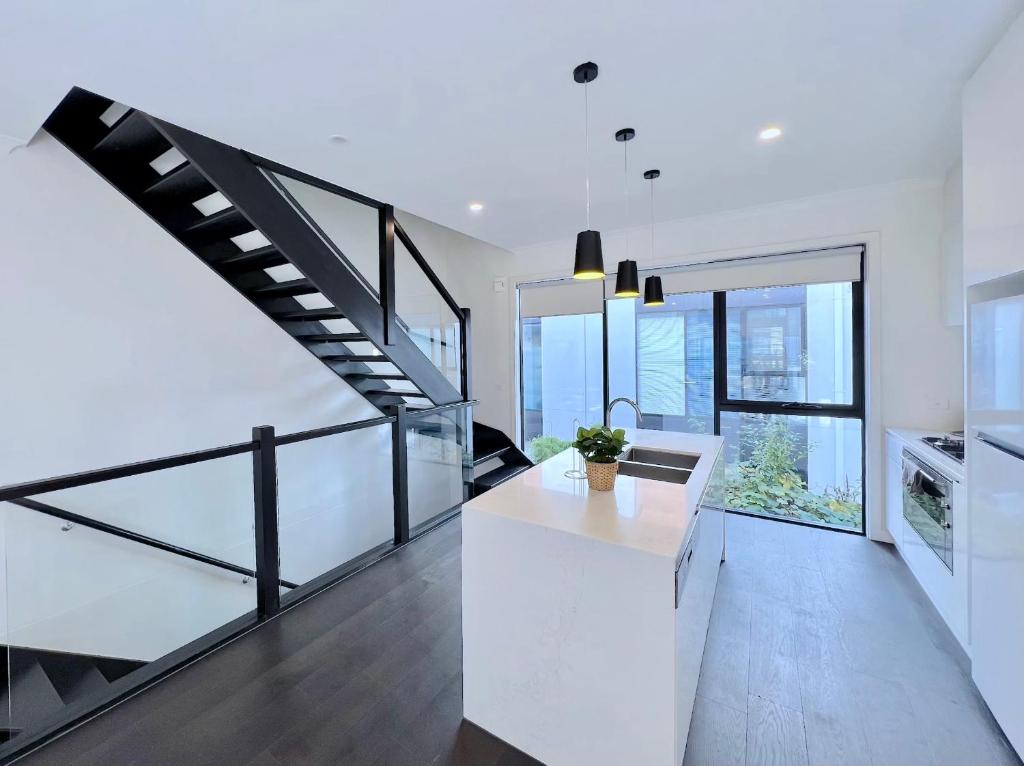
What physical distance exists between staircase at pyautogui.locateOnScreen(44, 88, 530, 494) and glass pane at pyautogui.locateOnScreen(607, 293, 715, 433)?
189 cm

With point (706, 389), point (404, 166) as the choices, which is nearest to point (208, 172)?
point (404, 166)

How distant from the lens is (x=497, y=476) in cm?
491

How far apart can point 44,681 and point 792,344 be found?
5390mm

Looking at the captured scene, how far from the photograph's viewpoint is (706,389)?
14.0ft

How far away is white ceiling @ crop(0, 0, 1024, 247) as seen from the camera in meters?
1.59

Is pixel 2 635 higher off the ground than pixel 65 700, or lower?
higher

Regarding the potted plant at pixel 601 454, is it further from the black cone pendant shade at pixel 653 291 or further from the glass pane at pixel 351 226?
the glass pane at pixel 351 226

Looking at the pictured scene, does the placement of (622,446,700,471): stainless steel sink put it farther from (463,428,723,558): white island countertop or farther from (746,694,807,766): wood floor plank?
(746,694,807,766): wood floor plank

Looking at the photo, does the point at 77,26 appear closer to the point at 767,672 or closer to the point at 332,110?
the point at 332,110

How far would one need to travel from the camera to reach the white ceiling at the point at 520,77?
1.59m

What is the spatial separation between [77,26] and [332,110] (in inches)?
36.2

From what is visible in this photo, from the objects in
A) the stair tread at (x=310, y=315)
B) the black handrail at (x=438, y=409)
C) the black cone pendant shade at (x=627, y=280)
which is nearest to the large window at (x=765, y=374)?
the black handrail at (x=438, y=409)

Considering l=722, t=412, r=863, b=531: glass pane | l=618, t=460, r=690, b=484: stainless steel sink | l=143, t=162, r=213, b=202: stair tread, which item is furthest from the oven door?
l=143, t=162, r=213, b=202: stair tread

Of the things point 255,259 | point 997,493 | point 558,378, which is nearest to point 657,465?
point 997,493
